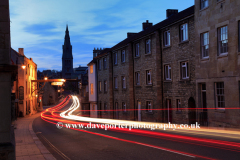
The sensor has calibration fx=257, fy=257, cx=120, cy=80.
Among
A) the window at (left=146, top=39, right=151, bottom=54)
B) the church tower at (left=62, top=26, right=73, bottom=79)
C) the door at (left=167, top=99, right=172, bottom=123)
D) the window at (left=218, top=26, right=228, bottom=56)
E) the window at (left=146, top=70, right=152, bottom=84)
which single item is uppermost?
the church tower at (left=62, top=26, right=73, bottom=79)

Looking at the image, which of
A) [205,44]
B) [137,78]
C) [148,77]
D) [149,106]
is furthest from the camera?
[137,78]

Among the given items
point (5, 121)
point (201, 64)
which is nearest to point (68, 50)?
point (201, 64)

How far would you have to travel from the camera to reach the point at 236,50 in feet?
56.0

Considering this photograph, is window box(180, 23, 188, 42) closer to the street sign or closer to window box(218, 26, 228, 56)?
window box(218, 26, 228, 56)

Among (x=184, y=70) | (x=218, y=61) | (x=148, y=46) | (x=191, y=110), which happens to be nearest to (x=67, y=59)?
(x=148, y=46)

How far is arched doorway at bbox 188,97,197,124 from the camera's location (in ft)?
71.5

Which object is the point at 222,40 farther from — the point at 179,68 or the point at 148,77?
the point at 148,77

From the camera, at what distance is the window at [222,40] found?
1825 centimetres

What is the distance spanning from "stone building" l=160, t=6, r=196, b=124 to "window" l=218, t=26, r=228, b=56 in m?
3.09

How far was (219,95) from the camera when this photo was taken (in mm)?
19016

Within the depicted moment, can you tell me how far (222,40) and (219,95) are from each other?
13.2 ft

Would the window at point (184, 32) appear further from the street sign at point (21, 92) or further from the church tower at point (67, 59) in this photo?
the church tower at point (67, 59)

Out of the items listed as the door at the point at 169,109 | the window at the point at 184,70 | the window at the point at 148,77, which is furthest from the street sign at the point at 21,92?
the window at the point at 184,70

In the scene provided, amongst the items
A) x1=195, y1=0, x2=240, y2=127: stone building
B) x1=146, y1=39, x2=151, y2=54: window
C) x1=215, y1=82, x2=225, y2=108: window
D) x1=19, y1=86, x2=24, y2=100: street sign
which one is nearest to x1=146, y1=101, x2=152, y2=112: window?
x1=146, y1=39, x2=151, y2=54: window
